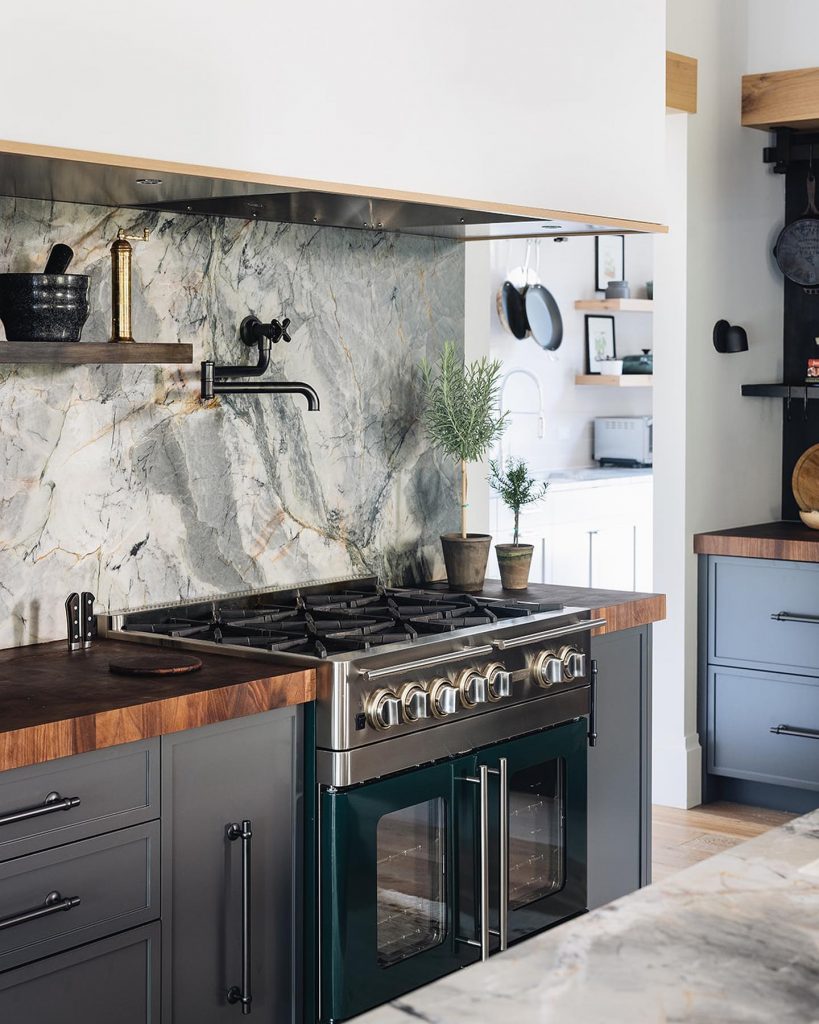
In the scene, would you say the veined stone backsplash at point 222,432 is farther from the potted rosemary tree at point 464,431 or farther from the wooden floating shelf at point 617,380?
the wooden floating shelf at point 617,380

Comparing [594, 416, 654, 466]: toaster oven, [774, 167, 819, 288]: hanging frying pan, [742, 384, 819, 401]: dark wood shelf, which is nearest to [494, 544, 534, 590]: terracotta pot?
[742, 384, 819, 401]: dark wood shelf

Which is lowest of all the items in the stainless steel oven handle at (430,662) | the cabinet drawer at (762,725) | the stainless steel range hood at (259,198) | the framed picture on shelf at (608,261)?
the cabinet drawer at (762,725)

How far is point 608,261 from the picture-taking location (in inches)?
296

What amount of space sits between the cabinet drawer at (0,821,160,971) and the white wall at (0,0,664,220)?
113 centimetres

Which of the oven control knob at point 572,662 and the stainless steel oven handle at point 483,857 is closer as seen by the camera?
the stainless steel oven handle at point 483,857

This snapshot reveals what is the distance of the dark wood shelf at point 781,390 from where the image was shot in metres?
4.93

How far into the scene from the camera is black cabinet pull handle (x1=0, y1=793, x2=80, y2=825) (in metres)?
2.05

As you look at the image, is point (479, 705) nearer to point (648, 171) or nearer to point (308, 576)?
point (308, 576)

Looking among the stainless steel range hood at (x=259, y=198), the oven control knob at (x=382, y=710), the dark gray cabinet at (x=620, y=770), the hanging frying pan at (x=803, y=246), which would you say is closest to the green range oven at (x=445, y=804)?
the oven control knob at (x=382, y=710)

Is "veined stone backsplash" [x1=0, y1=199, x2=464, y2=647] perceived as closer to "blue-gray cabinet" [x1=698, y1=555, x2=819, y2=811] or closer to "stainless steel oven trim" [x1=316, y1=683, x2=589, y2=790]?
"stainless steel oven trim" [x1=316, y1=683, x2=589, y2=790]

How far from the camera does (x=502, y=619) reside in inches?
121

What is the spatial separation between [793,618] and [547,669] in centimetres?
188

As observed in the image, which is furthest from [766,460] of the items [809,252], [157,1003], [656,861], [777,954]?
[777,954]

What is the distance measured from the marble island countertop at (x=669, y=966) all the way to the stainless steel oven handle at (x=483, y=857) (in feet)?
4.60
